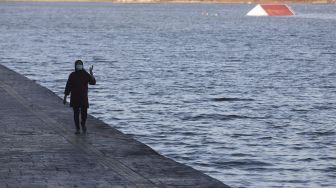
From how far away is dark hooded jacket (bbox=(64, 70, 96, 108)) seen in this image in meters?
21.4

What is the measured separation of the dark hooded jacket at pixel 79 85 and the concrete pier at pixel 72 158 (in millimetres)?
901

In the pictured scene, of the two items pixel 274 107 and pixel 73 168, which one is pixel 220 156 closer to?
pixel 73 168

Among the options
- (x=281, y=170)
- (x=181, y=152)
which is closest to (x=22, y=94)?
(x=181, y=152)

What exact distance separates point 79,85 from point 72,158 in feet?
10.4

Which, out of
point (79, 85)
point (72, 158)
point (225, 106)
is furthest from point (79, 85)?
point (225, 106)

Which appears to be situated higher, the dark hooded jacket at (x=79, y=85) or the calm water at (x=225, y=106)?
the dark hooded jacket at (x=79, y=85)

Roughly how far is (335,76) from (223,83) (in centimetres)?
874

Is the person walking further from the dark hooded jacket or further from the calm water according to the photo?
the calm water

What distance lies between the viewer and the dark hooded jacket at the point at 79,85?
21.4m

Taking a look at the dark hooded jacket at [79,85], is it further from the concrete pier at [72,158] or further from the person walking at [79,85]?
the concrete pier at [72,158]

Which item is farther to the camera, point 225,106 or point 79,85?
point 225,106

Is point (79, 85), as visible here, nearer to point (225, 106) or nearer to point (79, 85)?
point (79, 85)

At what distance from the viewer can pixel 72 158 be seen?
18641 mm

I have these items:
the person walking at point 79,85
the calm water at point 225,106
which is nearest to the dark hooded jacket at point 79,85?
the person walking at point 79,85
